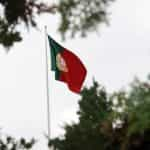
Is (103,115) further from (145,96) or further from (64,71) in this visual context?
(64,71)

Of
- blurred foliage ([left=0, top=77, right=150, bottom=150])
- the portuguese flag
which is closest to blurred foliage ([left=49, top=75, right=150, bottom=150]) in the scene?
blurred foliage ([left=0, top=77, right=150, bottom=150])

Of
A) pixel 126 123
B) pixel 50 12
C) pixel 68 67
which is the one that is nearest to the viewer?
pixel 126 123

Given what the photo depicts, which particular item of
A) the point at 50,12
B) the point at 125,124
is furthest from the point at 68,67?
the point at 125,124

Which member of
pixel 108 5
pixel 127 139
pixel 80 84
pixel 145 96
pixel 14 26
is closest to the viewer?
pixel 145 96

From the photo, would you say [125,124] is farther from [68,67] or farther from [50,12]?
[68,67]

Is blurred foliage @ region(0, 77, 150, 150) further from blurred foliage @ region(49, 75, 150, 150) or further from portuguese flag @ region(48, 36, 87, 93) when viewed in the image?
portuguese flag @ region(48, 36, 87, 93)

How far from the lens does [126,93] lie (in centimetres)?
348

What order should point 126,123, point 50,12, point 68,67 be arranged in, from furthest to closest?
point 68,67 < point 50,12 < point 126,123

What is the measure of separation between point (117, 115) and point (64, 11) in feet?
6.51

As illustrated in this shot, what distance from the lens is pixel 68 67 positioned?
22891 mm

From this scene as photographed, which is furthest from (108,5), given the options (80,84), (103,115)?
(80,84)

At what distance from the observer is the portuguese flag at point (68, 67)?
22547 millimetres

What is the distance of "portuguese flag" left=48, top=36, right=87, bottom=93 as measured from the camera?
2255 centimetres

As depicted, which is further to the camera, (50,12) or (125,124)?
(50,12)
